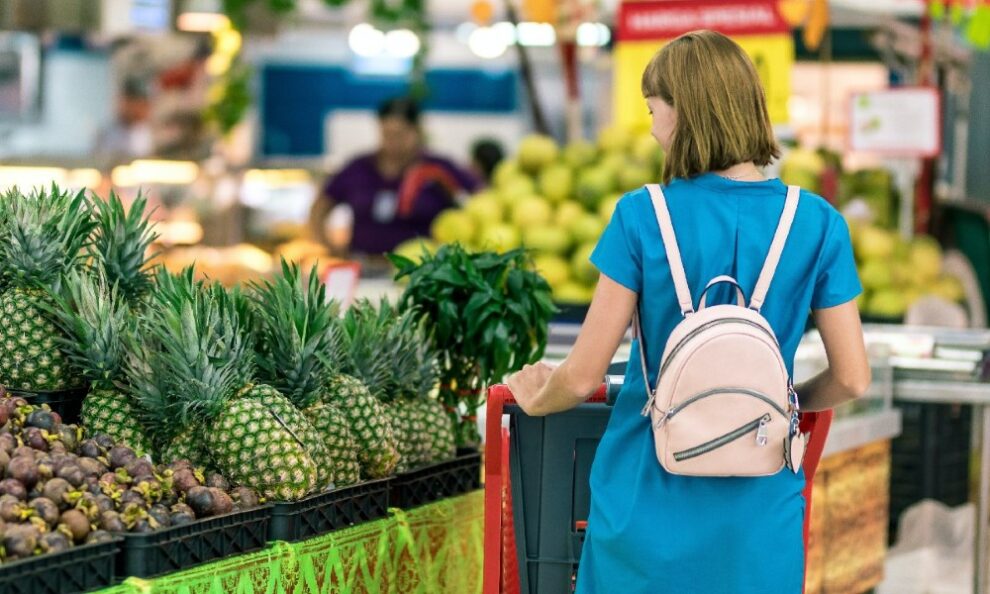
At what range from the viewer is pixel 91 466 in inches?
110

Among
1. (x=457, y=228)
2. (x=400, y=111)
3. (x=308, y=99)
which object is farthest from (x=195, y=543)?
(x=308, y=99)

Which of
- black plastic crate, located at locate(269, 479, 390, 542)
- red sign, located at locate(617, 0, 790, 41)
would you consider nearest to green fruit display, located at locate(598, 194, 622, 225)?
red sign, located at locate(617, 0, 790, 41)

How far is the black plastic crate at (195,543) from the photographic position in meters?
2.62

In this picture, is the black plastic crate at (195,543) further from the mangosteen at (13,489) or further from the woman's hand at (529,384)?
the woman's hand at (529,384)

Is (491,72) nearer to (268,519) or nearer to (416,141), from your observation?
(416,141)

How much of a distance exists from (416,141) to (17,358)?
6.25m

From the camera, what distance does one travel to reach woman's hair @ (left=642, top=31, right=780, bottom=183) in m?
2.60

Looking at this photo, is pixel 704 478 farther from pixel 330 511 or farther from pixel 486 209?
pixel 486 209

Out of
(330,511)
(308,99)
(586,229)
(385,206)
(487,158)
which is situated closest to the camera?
(330,511)

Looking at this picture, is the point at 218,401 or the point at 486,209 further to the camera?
the point at 486,209

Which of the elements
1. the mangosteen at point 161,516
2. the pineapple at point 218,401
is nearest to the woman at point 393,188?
the pineapple at point 218,401

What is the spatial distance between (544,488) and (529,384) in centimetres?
31

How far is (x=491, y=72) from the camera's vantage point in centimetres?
2186

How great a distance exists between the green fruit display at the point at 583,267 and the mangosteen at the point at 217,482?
3105 mm
